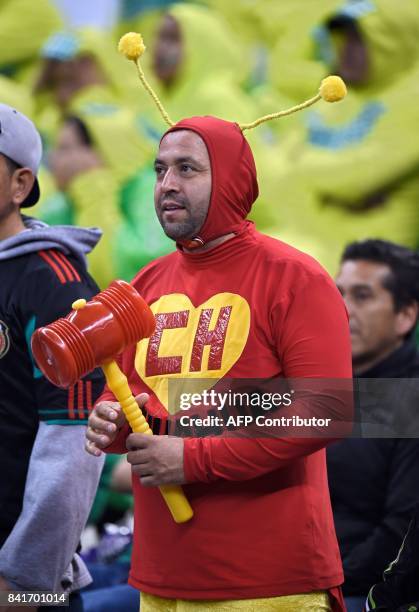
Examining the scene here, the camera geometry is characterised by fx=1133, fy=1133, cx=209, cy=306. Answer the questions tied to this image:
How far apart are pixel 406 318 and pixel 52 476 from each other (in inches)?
56.1

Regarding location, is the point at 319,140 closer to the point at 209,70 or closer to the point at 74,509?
the point at 209,70

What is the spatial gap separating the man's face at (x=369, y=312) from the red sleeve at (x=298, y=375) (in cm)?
119

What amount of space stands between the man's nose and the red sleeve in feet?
1.01

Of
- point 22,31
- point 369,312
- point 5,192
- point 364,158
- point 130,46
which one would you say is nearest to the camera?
point 130,46

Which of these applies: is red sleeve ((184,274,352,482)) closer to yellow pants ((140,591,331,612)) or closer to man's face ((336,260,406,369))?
yellow pants ((140,591,331,612))

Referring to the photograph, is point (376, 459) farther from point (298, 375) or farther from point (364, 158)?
point (364, 158)

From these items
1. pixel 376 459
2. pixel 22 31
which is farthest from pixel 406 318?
pixel 22 31

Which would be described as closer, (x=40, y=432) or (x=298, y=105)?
(x=298, y=105)

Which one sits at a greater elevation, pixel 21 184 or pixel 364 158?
pixel 364 158

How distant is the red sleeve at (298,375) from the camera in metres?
1.97

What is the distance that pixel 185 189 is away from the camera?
2.14m

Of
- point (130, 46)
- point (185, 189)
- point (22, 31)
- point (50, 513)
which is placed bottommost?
point (50, 513)

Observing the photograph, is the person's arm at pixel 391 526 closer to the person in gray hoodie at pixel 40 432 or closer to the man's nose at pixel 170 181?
the person in gray hoodie at pixel 40 432

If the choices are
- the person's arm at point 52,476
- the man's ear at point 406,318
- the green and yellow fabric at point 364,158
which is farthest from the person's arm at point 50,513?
the green and yellow fabric at point 364,158
